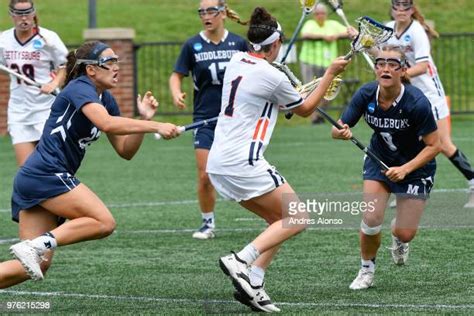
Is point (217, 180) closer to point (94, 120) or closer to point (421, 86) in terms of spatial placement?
point (94, 120)

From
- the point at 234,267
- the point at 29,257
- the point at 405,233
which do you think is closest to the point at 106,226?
the point at 29,257

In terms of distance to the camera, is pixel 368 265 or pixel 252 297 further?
pixel 368 265

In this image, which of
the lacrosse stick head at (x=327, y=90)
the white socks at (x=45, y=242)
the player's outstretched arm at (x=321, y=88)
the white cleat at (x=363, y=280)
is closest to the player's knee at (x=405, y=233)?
the white cleat at (x=363, y=280)

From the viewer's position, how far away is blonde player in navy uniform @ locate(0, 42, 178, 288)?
7547 millimetres

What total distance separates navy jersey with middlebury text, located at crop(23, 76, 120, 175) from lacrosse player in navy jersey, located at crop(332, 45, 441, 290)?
178 centimetres

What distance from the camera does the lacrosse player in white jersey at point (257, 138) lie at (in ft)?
25.8

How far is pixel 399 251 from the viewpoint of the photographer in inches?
362

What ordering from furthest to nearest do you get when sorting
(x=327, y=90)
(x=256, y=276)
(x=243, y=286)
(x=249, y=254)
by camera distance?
(x=327, y=90), (x=256, y=276), (x=249, y=254), (x=243, y=286)

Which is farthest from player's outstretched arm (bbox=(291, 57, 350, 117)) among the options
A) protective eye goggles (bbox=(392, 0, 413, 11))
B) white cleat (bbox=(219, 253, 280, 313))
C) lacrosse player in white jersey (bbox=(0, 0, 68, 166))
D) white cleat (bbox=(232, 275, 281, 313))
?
protective eye goggles (bbox=(392, 0, 413, 11))

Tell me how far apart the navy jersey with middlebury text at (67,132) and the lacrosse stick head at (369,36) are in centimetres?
179

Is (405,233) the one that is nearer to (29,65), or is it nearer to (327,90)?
(327,90)

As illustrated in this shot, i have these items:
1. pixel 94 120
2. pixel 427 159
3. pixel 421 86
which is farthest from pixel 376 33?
pixel 421 86

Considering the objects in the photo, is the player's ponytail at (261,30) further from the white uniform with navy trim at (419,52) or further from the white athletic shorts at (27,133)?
the white uniform with navy trim at (419,52)

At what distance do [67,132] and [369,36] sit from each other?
2110mm
